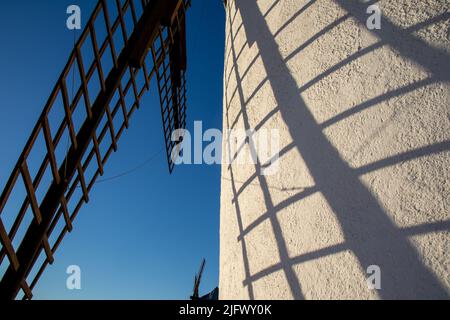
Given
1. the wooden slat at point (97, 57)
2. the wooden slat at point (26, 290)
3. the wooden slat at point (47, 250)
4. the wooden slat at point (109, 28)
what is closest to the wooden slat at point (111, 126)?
the wooden slat at point (97, 57)

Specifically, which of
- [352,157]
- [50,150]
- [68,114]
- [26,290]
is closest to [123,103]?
[68,114]

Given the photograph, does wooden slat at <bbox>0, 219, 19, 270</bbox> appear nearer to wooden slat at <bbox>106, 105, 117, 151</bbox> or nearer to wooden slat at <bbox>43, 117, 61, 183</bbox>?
wooden slat at <bbox>43, 117, 61, 183</bbox>

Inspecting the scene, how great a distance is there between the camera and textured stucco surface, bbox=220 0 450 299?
Result: 1048 millimetres

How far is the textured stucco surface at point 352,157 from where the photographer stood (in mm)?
1048

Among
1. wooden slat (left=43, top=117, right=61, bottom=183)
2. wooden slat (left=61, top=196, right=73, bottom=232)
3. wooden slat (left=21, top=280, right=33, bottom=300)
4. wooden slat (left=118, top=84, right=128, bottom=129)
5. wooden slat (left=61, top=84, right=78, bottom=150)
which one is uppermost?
wooden slat (left=118, top=84, right=128, bottom=129)

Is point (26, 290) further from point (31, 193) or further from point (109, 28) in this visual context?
point (109, 28)

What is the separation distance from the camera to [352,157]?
51.2 inches

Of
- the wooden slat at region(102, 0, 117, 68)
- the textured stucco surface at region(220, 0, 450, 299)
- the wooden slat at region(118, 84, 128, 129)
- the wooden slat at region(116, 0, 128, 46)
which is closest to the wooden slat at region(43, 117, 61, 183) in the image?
the wooden slat at region(118, 84, 128, 129)

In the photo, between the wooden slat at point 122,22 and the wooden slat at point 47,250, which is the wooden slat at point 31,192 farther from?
the wooden slat at point 122,22

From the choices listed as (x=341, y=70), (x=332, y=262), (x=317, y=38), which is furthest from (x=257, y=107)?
(x=332, y=262)

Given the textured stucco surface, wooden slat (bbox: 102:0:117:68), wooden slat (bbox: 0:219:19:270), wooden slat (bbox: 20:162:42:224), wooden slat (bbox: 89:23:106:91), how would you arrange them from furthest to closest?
1. wooden slat (bbox: 102:0:117:68)
2. wooden slat (bbox: 89:23:106:91)
3. wooden slat (bbox: 20:162:42:224)
4. wooden slat (bbox: 0:219:19:270)
5. the textured stucco surface

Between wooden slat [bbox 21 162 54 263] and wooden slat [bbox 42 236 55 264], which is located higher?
wooden slat [bbox 21 162 54 263]

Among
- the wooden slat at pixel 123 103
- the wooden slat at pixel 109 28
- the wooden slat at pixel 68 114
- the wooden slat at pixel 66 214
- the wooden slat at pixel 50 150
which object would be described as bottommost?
the wooden slat at pixel 66 214
